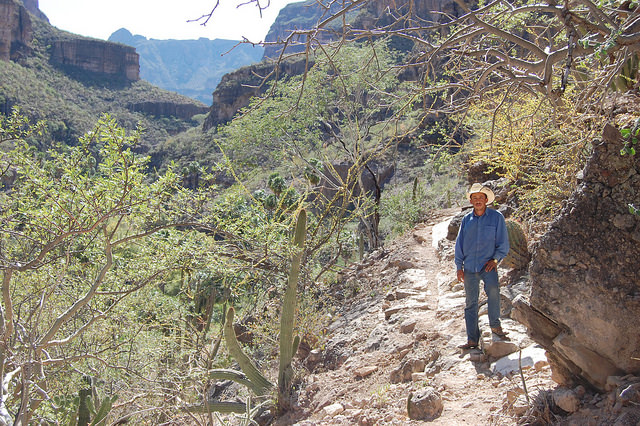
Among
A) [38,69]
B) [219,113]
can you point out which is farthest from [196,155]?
[38,69]

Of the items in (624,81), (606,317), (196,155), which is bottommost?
(196,155)

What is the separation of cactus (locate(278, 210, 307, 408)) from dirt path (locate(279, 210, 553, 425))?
0.24 m

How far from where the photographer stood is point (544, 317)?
3.08 meters

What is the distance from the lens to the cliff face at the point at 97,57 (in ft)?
239

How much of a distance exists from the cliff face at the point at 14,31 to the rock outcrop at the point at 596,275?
235 ft

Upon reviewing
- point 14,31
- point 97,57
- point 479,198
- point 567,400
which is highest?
A: point 14,31

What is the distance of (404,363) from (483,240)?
1.40 meters

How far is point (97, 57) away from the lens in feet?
260

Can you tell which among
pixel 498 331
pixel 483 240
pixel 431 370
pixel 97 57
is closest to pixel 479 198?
pixel 483 240

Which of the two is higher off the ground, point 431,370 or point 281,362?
point 431,370

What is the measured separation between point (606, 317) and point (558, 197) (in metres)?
2.98

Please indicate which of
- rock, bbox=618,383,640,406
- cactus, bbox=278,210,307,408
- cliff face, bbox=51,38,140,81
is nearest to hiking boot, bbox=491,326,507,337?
rock, bbox=618,383,640,406

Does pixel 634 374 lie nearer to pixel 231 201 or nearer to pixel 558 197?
pixel 558 197

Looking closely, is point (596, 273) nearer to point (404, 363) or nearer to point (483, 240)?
point (483, 240)
